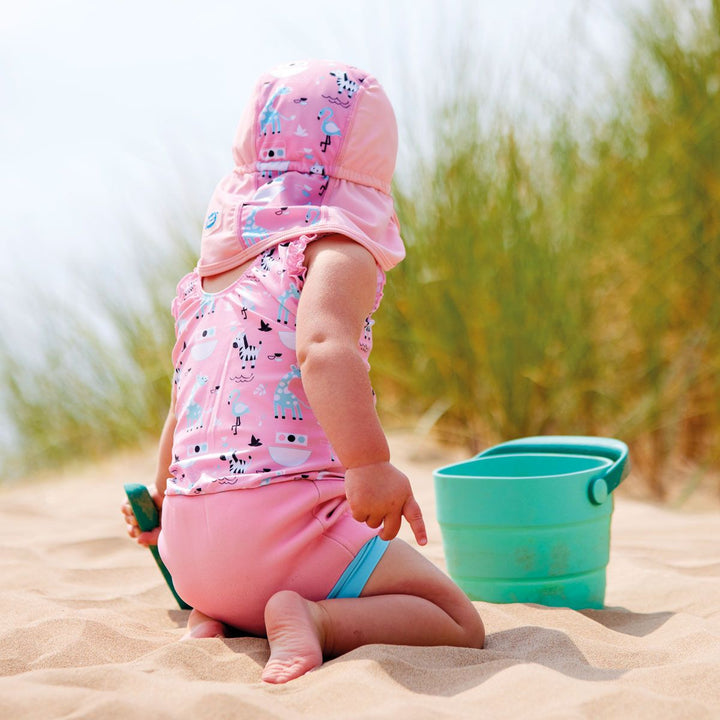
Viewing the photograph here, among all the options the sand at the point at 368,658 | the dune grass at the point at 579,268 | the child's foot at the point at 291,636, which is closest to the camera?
the sand at the point at 368,658

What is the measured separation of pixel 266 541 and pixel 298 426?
7.6 inches

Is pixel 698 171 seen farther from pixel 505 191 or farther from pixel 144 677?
pixel 144 677

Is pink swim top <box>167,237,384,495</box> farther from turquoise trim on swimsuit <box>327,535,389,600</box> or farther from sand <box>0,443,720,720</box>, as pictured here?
sand <box>0,443,720,720</box>

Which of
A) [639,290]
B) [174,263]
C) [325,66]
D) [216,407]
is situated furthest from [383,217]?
[174,263]

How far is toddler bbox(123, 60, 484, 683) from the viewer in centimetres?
145

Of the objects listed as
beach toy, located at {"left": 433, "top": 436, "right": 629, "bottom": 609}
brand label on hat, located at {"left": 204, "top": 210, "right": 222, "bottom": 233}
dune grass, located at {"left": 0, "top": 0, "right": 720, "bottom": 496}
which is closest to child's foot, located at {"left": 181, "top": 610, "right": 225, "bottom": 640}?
beach toy, located at {"left": 433, "top": 436, "right": 629, "bottom": 609}

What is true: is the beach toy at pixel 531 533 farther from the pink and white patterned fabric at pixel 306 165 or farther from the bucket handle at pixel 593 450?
the pink and white patterned fabric at pixel 306 165

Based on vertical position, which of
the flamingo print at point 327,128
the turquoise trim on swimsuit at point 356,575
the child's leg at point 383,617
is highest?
the flamingo print at point 327,128

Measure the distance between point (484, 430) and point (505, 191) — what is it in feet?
3.22

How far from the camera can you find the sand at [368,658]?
48.8 inches

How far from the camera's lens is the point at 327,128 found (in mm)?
1714

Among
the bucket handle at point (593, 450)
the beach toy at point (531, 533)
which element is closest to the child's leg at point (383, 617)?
the beach toy at point (531, 533)

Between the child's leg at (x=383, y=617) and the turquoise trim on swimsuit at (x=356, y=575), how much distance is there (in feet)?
0.04

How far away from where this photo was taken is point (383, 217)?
1.71m
